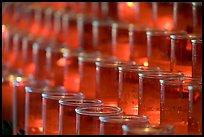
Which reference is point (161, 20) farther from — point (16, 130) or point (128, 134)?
point (128, 134)

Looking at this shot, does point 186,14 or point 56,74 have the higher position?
point 186,14

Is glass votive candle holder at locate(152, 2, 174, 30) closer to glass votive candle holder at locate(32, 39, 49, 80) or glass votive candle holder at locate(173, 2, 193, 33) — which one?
glass votive candle holder at locate(173, 2, 193, 33)

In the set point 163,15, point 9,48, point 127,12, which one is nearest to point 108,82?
point 163,15

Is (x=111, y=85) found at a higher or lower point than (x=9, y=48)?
lower

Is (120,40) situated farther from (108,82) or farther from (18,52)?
(18,52)

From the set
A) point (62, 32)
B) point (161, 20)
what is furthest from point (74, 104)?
point (62, 32)
